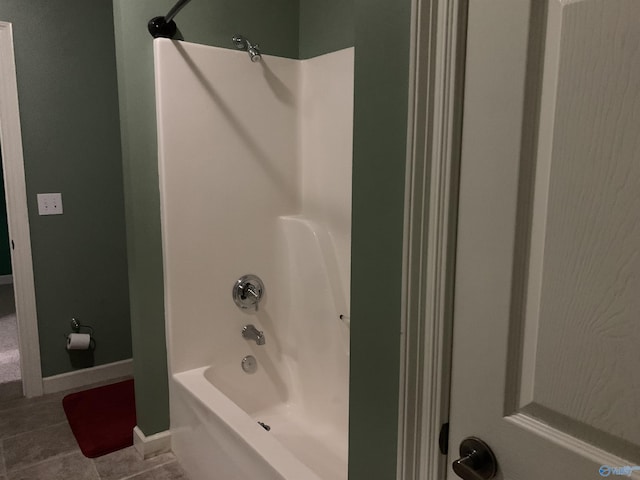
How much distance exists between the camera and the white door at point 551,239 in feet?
2.03

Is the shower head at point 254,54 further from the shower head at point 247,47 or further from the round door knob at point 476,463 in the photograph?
the round door knob at point 476,463

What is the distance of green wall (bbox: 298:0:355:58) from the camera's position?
217 cm

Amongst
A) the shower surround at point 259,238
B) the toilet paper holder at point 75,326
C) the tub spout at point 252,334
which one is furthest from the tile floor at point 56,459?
the tub spout at point 252,334

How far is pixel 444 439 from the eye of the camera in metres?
0.87

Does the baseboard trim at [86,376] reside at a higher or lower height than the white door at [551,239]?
lower

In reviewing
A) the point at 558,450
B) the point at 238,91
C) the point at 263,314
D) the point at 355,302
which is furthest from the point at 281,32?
the point at 558,450

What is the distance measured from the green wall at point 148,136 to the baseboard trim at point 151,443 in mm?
27

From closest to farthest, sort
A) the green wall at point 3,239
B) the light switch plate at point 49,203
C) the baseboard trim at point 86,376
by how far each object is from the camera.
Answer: the light switch plate at point 49,203
the baseboard trim at point 86,376
the green wall at point 3,239

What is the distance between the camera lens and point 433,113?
31.9 inches

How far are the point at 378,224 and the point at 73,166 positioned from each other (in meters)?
2.48

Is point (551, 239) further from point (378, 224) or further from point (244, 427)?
point (244, 427)

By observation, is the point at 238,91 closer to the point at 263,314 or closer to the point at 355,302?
the point at 263,314

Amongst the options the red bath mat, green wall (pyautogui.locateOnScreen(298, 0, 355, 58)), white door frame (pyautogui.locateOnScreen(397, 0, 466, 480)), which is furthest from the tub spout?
white door frame (pyautogui.locateOnScreen(397, 0, 466, 480))

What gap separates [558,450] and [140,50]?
2039 millimetres
